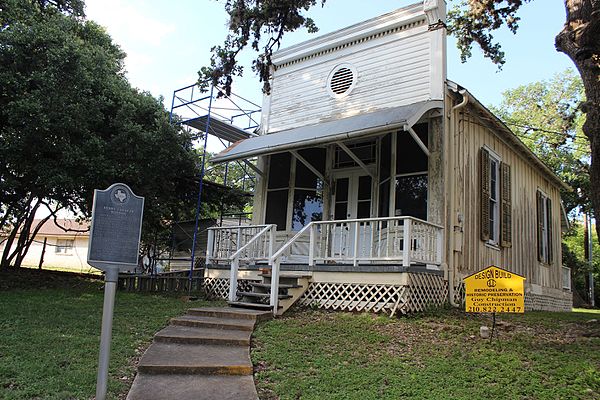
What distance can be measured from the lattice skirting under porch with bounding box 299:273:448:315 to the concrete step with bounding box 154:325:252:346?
220 cm

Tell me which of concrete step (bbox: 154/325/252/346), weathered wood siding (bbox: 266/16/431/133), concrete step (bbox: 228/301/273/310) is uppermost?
weathered wood siding (bbox: 266/16/431/133)

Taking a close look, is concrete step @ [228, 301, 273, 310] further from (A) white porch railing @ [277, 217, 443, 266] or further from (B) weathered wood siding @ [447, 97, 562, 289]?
(B) weathered wood siding @ [447, 97, 562, 289]

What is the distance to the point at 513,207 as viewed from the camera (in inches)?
483

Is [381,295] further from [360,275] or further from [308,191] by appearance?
[308,191]

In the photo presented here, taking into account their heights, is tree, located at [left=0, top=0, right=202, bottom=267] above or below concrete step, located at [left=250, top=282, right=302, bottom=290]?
above

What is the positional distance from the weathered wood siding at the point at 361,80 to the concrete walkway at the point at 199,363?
568cm

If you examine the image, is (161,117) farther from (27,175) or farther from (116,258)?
(116,258)

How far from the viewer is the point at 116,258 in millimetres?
4402

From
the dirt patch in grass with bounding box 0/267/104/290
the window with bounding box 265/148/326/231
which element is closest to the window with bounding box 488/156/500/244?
the window with bounding box 265/148/326/231

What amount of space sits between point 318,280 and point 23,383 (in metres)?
5.29

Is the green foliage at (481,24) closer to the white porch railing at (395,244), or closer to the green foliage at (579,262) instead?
the white porch railing at (395,244)

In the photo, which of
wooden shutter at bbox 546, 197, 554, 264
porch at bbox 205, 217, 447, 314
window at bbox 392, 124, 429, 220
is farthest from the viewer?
wooden shutter at bbox 546, 197, 554, 264

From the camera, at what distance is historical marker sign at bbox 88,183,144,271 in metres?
4.34

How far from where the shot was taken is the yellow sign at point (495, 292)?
615 centimetres
